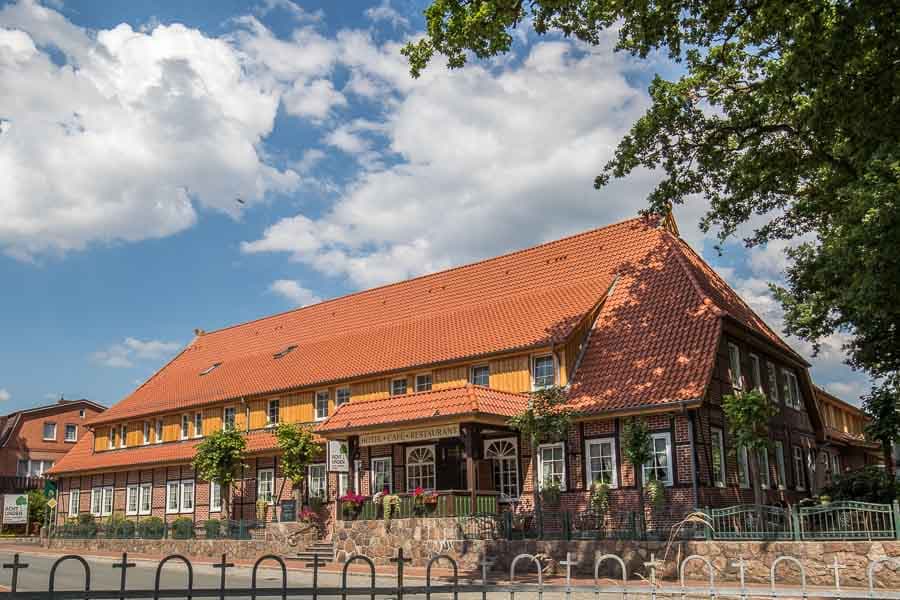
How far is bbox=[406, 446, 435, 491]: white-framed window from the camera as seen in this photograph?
91.2ft

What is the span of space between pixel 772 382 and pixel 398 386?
1239 centimetres

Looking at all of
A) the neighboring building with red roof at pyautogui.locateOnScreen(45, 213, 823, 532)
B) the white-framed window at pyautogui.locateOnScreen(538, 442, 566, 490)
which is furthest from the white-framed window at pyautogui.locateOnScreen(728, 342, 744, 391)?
the white-framed window at pyautogui.locateOnScreen(538, 442, 566, 490)

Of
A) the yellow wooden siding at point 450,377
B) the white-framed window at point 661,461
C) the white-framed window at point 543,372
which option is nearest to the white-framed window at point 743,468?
the white-framed window at point 661,461

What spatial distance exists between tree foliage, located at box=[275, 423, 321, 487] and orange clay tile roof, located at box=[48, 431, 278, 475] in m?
1.50

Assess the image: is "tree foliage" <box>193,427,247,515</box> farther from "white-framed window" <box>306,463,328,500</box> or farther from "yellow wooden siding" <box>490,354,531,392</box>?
"yellow wooden siding" <box>490,354,531,392</box>

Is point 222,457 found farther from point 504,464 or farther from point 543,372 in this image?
point 543,372

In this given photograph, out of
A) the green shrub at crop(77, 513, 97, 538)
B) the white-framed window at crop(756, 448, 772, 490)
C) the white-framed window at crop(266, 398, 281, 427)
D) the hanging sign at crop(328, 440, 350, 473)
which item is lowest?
the green shrub at crop(77, 513, 97, 538)

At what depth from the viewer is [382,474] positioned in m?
29.0

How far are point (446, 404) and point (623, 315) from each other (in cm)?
650

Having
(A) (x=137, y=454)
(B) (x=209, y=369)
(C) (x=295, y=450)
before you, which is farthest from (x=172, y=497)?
(C) (x=295, y=450)

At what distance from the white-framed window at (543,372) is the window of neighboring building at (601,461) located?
8.83 ft

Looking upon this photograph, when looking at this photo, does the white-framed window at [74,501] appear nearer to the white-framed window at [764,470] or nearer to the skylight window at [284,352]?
the skylight window at [284,352]

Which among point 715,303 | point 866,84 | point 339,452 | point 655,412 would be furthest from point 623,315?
point 866,84

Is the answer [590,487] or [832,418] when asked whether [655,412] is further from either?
[832,418]
